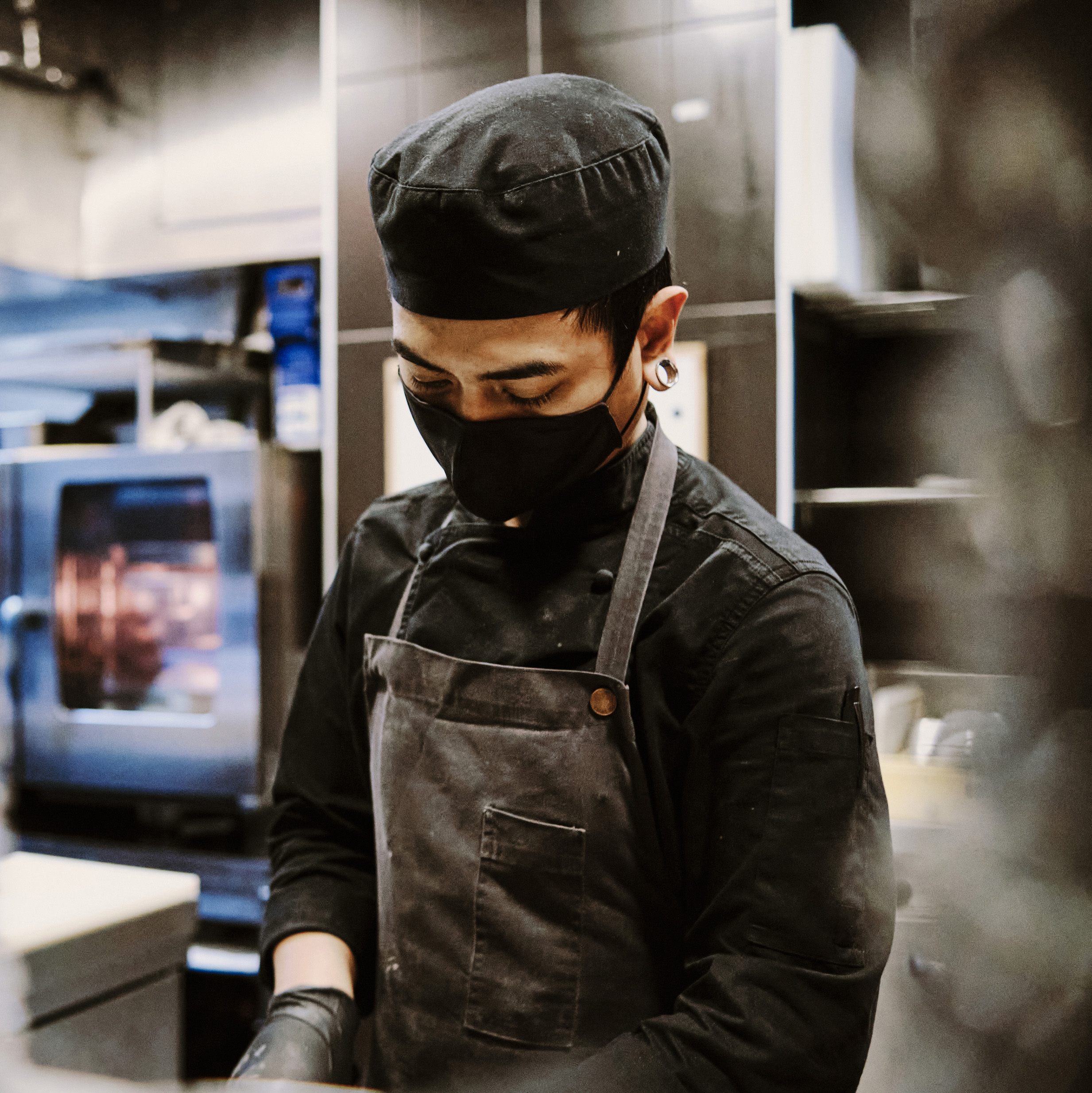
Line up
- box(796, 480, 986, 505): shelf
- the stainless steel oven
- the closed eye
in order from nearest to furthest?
box(796, 480, 986, 505): shelf → the closed eye → the stainless steel oven

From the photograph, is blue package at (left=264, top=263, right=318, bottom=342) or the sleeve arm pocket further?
blue package at (left=264, top=263, right=318, bottom=342)

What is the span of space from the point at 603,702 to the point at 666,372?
10.0 inches

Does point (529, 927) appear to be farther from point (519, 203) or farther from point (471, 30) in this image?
point (471, 30)

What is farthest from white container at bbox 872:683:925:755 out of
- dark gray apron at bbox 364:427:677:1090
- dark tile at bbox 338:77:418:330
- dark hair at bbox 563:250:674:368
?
dark tile at bbox 338:77:418:330

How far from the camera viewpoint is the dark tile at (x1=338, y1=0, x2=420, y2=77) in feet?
4.59

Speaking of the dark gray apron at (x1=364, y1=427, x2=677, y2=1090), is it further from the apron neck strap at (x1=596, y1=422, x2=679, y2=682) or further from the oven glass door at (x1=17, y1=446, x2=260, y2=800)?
the oven glass door at (x1=17, y1=446, x2=260, y2=800)

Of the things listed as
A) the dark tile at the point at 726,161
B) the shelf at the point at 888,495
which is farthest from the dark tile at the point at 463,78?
the shelf at the point at 888,495

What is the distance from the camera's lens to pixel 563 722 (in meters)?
0.76

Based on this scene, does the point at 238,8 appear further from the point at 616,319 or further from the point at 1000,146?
the point at 1000,146

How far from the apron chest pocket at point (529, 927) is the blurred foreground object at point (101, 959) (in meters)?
0.37

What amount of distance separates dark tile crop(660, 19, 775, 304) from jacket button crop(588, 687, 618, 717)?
37.3 inches

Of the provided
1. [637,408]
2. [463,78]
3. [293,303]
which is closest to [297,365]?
[293,303]

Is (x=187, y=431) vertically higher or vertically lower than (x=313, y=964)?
higher

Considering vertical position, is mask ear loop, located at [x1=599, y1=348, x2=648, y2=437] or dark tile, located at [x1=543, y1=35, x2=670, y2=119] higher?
dark tile, located at [x1=543, y1=35, x2=670, y2=119]
